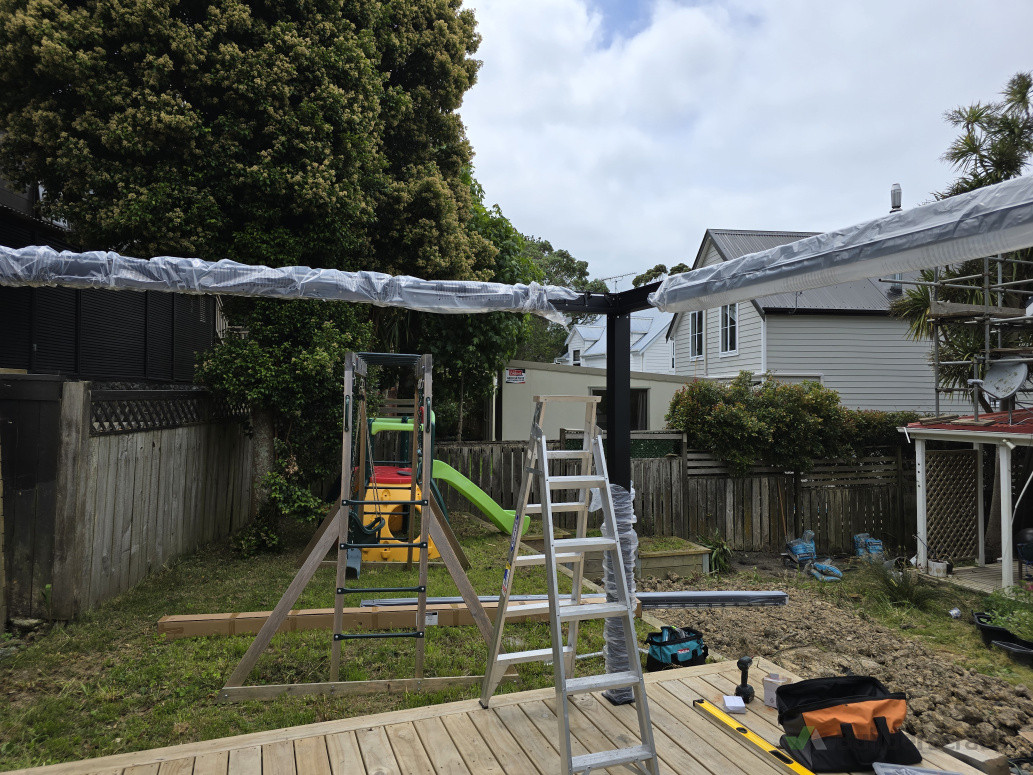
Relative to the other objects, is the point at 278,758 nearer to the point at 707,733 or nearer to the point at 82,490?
the point at 707,733

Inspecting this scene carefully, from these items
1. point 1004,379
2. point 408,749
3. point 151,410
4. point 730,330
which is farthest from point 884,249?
point 730,330

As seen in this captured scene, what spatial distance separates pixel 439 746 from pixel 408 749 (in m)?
0.14

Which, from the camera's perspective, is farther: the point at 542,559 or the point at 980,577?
the point at 980,577

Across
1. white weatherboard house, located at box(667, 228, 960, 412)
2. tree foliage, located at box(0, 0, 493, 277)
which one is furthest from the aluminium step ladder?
white weatherboard house, located at box(667, 228, 960, 412)

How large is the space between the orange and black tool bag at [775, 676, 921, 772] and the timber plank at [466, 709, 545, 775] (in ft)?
3.92

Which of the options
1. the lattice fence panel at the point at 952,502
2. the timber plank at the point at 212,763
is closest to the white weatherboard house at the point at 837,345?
the lattice fence panel at the point at 952,502

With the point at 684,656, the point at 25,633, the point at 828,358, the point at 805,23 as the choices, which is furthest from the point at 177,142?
the point at 828,358

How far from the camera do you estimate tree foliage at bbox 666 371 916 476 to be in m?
10.1

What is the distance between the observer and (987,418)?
9078mm

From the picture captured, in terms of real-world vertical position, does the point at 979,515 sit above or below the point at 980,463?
below

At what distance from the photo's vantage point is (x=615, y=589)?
11.5ft

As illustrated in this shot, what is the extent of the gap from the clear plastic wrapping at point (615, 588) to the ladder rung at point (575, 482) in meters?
0.19

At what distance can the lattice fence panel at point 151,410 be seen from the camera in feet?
17.5

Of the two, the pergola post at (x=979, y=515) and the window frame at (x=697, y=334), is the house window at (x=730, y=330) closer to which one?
the window frame at (x=697, y=334)
